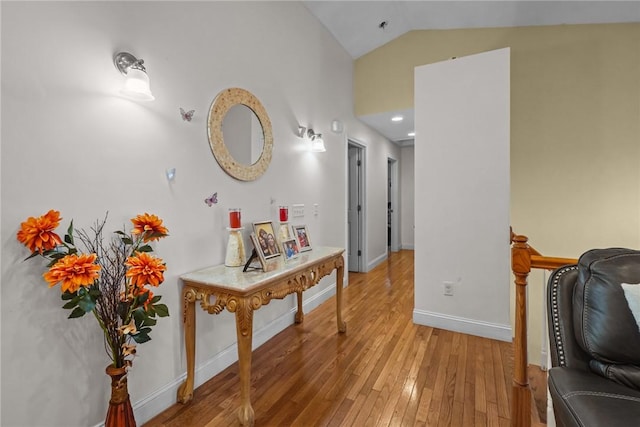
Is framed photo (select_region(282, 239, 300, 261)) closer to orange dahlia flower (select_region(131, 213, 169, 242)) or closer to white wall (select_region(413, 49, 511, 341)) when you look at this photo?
orange dahlia flower (select_region(131, 213, 169, 242))

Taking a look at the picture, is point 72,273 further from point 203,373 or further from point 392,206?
point 392,206

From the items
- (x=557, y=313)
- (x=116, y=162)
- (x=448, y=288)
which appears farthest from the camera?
(x=448, y=288)

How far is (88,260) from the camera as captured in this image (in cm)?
115

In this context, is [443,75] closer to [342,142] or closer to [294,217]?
[342,142]

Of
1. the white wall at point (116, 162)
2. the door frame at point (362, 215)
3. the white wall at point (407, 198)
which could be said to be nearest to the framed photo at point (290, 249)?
the white wall at point (116, 162)

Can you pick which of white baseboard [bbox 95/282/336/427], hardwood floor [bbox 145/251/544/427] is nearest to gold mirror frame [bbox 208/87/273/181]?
white baseboard [bbox 95/282/336/427]

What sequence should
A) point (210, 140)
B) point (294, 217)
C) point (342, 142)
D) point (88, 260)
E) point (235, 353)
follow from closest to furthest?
point (88, 260) < point (210, 140) < point (235, 353) < point (294, 217) < point (342, 142)

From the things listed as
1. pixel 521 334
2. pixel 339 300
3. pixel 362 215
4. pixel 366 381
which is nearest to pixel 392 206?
pixel 362 215

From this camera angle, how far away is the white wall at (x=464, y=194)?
2.51m

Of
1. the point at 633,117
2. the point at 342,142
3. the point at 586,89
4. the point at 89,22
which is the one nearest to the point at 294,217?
the point at 342,142

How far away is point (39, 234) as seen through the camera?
1122mm

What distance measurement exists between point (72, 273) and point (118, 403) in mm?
693

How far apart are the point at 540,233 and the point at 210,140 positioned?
3.80m

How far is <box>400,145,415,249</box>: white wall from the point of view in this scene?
6836 millimetres
